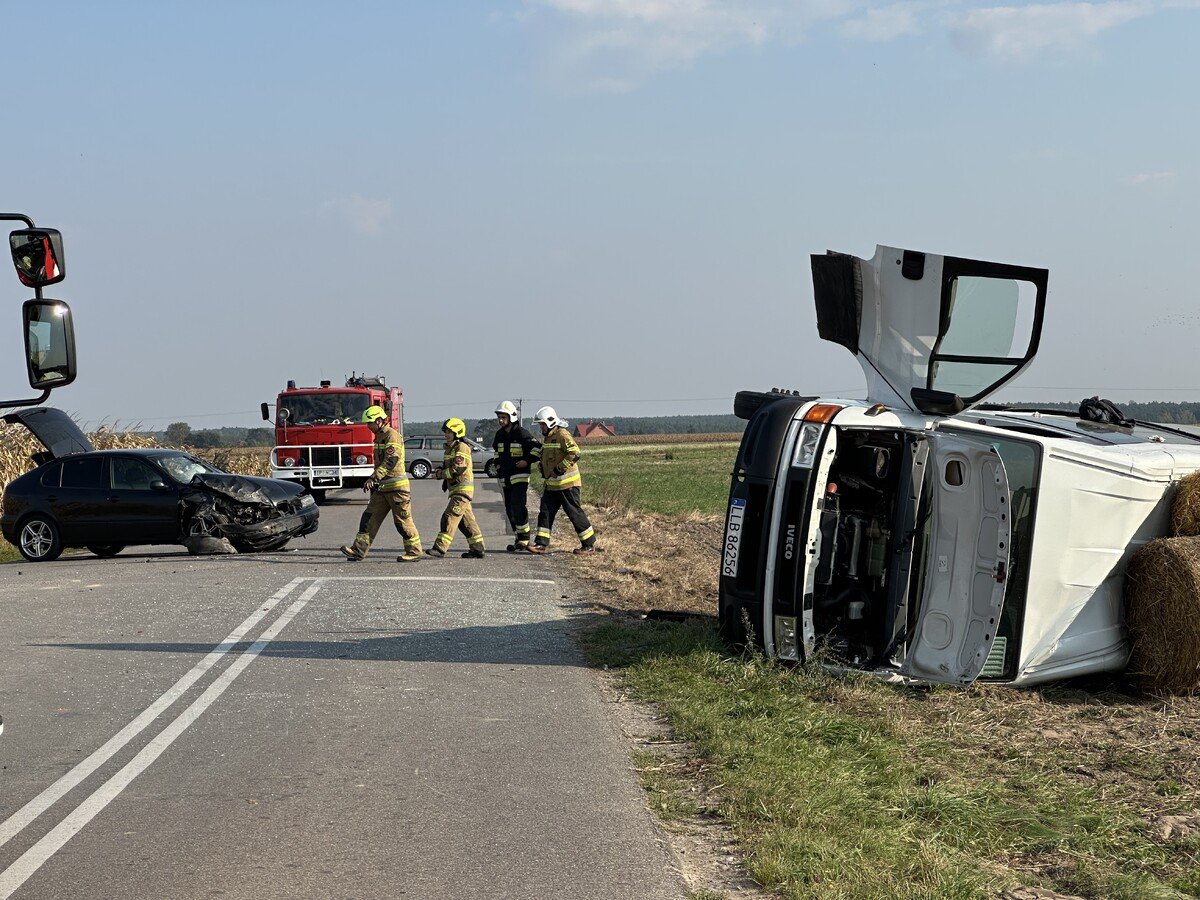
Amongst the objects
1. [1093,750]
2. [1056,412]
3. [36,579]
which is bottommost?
[36,579]

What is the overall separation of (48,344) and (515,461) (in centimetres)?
1282

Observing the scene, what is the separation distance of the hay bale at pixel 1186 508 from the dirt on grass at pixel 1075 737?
102 cm

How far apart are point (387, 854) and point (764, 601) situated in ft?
12.0

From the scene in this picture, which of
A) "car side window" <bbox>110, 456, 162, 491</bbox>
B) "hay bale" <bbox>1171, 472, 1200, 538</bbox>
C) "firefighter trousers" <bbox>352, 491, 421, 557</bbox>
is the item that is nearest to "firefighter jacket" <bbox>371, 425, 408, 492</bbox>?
"firefighter trousers" <bbox>352, 491, 421, 557</bbox>

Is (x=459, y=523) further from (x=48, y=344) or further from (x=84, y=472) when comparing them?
(x=48, y=344)

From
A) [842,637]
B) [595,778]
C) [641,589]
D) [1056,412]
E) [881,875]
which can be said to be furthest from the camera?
[641,589]

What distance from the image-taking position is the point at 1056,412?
10250 mm

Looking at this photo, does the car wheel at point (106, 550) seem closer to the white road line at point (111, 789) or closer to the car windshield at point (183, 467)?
the car windshield at point (183, 467)

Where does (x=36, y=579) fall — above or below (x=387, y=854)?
below

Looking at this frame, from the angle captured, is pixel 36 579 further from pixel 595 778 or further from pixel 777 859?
pixel 777 859

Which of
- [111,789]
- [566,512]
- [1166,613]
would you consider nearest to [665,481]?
[566,512]

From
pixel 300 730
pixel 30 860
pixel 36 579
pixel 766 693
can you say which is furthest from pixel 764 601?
pixel 36 579

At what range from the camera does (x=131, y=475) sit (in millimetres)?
18562

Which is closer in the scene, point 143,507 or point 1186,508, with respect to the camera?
point 1186,508
